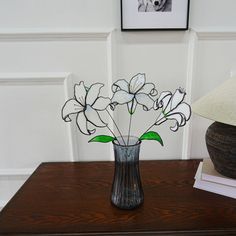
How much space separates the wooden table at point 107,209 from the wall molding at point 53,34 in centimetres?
58

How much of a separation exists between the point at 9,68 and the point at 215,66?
0.92 meters

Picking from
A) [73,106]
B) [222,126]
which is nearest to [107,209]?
[73,106]

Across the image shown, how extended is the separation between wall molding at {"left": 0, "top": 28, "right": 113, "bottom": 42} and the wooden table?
1.91ft

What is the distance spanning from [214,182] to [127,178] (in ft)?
1.08

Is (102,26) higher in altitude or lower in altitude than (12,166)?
higher

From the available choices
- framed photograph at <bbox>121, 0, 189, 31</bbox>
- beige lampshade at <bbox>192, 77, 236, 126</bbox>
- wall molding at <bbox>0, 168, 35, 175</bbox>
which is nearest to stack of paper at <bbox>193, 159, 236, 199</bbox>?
beige lampshade at <bbox>192, 77, 236, 126</bbox>

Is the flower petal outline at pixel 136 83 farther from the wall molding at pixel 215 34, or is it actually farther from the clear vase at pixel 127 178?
the wall molding at pixel 215 34

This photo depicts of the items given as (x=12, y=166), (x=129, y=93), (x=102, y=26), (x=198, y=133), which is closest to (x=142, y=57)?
(x=102, y=26)

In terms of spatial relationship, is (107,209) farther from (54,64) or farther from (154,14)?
(154,14)

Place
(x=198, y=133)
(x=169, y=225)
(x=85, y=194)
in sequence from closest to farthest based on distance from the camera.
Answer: (x=169, y=225) → (x=85, y=194) → (x=198, y=133)

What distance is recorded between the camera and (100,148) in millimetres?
1102

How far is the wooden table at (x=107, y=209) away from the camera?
661 mm

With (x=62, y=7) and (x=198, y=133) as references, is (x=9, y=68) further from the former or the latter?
(x=198, y=133)

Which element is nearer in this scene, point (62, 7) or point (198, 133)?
point (62, 7)
